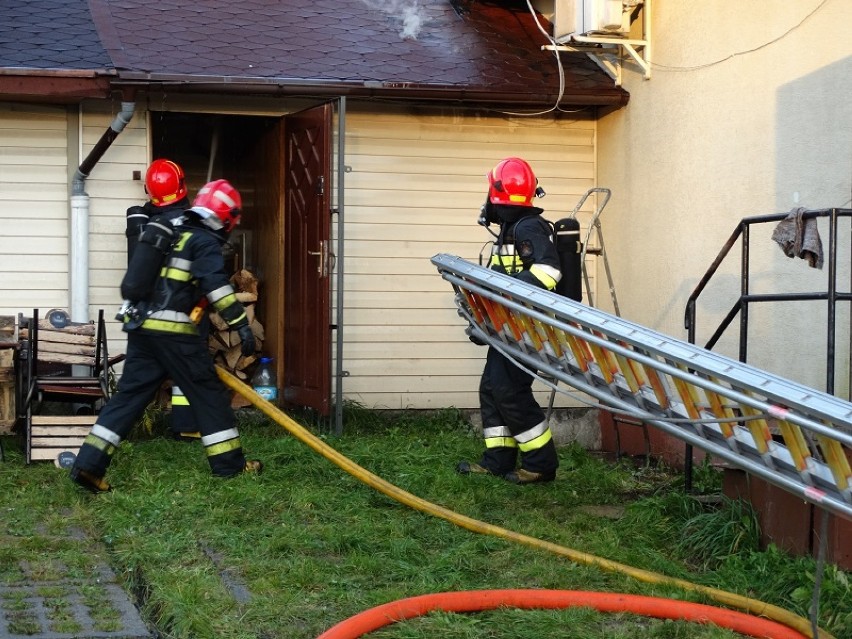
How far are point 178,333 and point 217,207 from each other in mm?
838

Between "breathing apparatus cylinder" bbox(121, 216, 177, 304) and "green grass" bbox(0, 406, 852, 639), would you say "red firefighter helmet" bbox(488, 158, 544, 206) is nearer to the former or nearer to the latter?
"green grass" bbox(0, 406, 852, 639)

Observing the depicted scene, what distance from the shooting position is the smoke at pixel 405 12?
1031 centimetres

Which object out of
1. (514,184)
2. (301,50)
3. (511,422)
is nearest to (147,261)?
(514,184)

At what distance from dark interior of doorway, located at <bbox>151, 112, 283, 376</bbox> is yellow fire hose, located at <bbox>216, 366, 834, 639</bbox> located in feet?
16.4

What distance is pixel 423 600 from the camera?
15.4 feet

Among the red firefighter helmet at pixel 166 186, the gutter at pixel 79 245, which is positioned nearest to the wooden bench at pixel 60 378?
the gutter at pixel 79 245

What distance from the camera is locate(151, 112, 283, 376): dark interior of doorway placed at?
39.5 feet

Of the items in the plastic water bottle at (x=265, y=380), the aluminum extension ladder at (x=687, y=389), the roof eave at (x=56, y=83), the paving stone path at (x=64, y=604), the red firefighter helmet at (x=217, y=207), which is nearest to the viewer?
the aluminum extension ladder at (x=687, y=389)

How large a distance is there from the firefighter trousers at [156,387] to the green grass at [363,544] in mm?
237

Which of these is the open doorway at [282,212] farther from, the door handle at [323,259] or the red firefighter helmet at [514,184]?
the red firefighter helmet at [514,184]

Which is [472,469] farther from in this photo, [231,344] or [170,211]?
[231,344]

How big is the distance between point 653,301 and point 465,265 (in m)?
3.90

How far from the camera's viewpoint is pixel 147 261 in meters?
7.05

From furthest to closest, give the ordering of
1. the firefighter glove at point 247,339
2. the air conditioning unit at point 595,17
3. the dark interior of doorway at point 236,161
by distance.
A: the dark interior of doorway at point 236,161, the air conditioning unit at point 595,17, the firefighter glove at point 247,339
